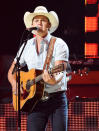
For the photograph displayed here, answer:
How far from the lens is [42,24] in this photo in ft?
10.1

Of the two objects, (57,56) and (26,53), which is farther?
(26,53)

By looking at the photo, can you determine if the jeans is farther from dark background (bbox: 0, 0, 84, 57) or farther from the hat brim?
dark background (bbox: 0, 0, 84, 57)

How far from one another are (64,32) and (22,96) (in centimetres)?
299

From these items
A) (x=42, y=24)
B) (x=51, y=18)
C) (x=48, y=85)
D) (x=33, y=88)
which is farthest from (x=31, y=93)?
(x=51, y=18)

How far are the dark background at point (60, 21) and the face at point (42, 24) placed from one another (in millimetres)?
2836

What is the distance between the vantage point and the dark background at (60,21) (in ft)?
19.9

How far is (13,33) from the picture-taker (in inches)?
243

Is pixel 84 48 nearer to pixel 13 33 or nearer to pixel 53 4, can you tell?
pixel 53 4

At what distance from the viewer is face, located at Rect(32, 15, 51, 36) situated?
306 centimetres

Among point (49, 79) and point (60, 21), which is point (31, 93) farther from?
point (60, 21)

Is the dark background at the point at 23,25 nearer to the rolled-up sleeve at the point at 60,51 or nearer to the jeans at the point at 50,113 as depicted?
the rolled-up sleeve at the point at 60,51

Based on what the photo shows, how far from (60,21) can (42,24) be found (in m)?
3.02

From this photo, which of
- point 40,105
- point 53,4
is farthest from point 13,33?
point 40,105

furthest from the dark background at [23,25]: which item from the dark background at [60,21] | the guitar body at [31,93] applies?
the guitar body at [31,93]
